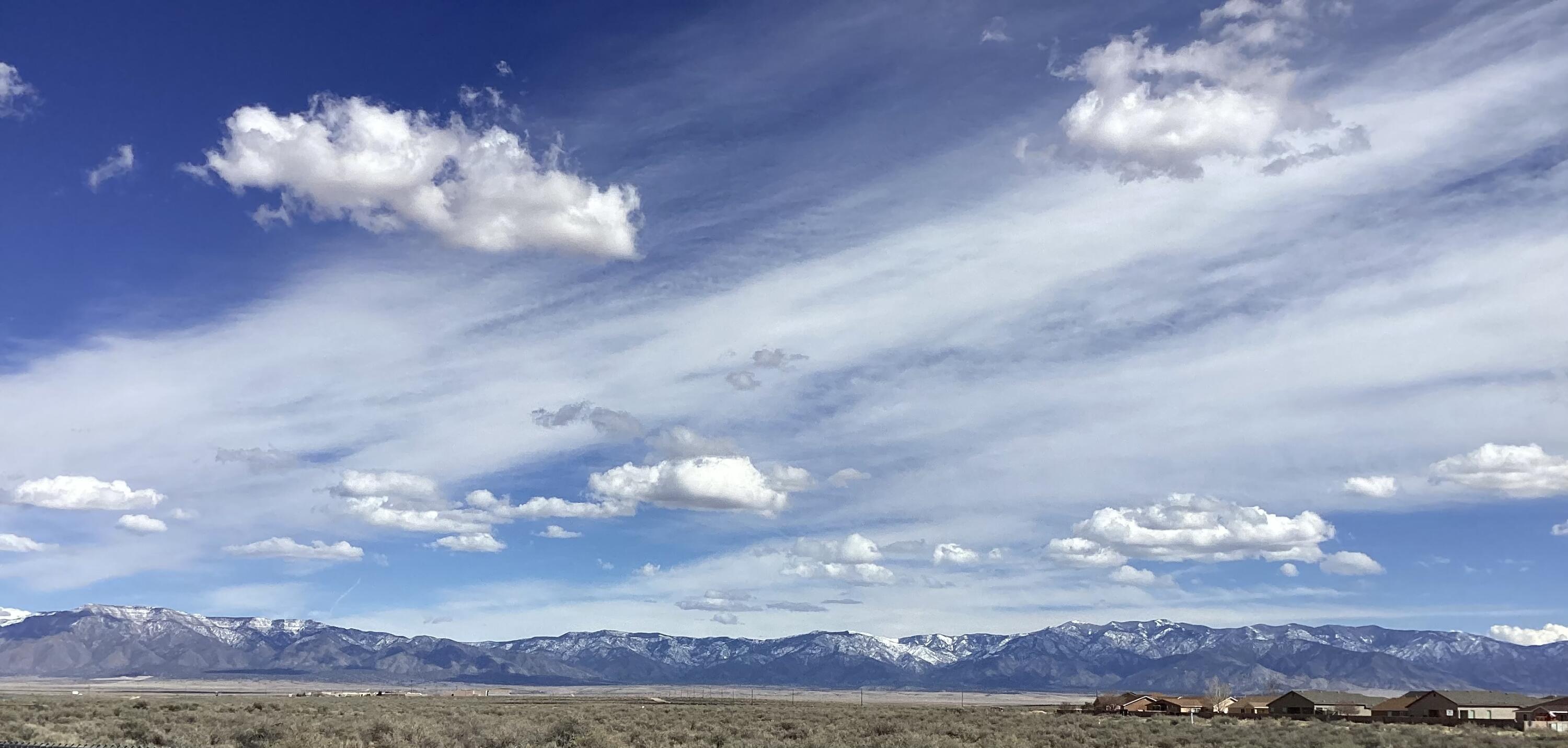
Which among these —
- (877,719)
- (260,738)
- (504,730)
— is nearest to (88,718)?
(260,738)

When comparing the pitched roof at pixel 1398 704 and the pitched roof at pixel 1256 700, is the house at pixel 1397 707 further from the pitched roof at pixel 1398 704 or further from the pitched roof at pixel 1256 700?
the pitched roof at pixel 1256 700

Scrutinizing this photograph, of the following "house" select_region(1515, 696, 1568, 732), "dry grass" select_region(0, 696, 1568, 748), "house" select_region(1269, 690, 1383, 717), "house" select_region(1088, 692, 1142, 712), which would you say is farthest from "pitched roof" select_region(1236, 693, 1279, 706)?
"dry grass" select_region(0, 696, 1568, 748)

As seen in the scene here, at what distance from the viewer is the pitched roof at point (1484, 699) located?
101m

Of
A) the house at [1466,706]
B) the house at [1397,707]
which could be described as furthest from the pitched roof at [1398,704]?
the house at [1466,706]

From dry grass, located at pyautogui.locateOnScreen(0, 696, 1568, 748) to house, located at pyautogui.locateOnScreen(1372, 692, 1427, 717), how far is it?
30.1 meters

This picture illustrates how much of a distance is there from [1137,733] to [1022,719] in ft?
60.8

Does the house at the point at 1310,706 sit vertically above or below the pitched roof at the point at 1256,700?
above

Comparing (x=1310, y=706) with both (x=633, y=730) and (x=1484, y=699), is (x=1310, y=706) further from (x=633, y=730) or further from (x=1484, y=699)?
(x=633, y=730)

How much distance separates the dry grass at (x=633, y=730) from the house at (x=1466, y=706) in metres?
28.0

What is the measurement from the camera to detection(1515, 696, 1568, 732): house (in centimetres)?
8675

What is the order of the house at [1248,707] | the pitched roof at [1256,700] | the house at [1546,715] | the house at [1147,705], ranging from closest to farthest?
the house at [1546,715] < the house at [1147,705] < the house at [1248,707] < the pitched roof at [1256,700]

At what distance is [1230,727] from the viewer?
65.6 metres

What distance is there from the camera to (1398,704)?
105500 millimetres

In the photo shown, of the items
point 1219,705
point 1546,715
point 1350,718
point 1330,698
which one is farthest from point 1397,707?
point 1330,698
